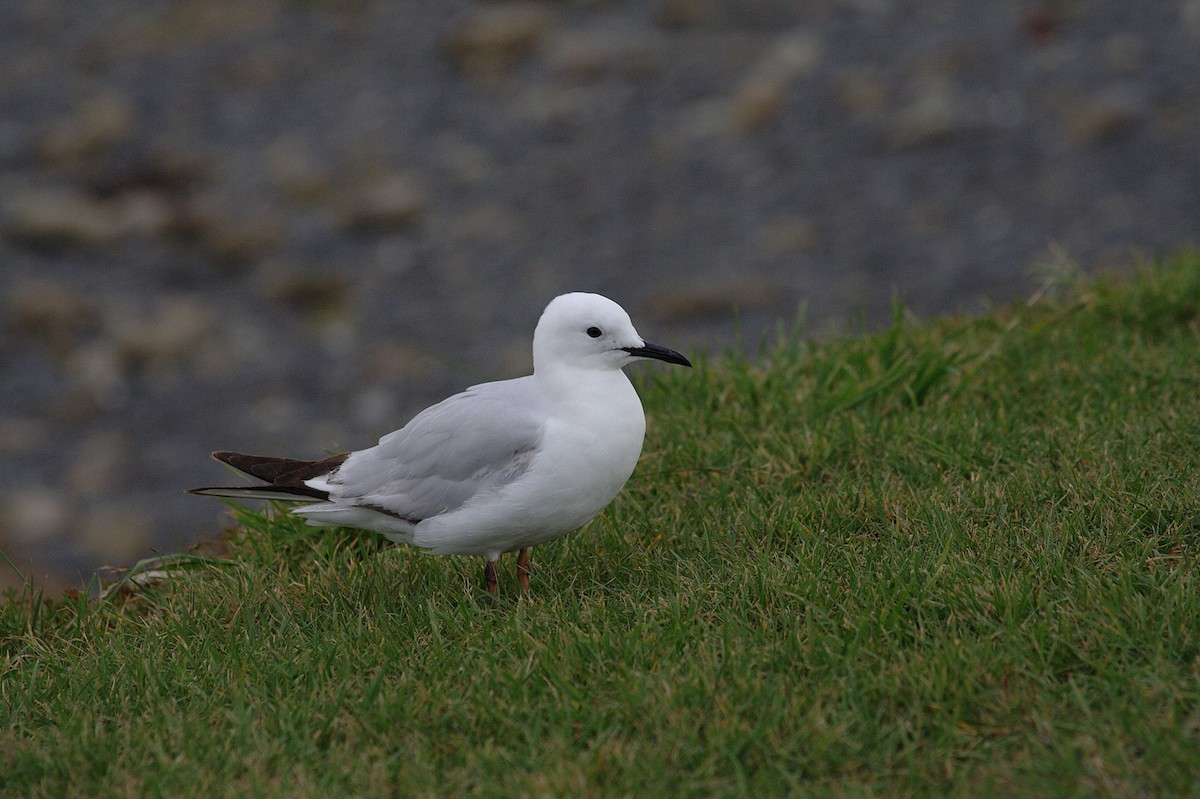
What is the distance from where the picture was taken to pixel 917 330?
613 cm

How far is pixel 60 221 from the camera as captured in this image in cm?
991

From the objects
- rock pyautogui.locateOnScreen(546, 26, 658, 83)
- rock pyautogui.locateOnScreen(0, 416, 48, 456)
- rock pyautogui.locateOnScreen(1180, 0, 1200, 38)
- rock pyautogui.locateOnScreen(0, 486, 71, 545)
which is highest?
rock pyautogui.locateOnScreen(546, 26, 658, 83)

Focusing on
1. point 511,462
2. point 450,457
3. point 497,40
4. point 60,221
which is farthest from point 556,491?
point 497,40

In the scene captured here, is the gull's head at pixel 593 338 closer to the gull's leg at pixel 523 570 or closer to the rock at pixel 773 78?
the gull's leg at pixel 523 570

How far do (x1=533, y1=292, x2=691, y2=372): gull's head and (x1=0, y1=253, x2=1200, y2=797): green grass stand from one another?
2.19 feet

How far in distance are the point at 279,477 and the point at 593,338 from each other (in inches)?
47.1

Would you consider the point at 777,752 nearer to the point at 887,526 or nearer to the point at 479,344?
the point at 887,526

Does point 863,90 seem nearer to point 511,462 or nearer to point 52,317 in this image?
point 52,317

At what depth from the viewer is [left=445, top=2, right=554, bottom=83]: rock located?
11.0 m

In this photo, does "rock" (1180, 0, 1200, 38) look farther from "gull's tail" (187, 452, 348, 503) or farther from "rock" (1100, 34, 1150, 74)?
"gull's tail" (187, 452, 348, 503)

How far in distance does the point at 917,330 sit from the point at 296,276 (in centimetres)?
521

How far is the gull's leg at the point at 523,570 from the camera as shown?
13.5 feet

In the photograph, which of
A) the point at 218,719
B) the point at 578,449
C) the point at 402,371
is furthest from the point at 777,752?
the point at 402,371

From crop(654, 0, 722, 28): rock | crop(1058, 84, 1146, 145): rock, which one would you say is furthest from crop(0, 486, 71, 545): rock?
crop(1058, 84, 1146, 145): rock
